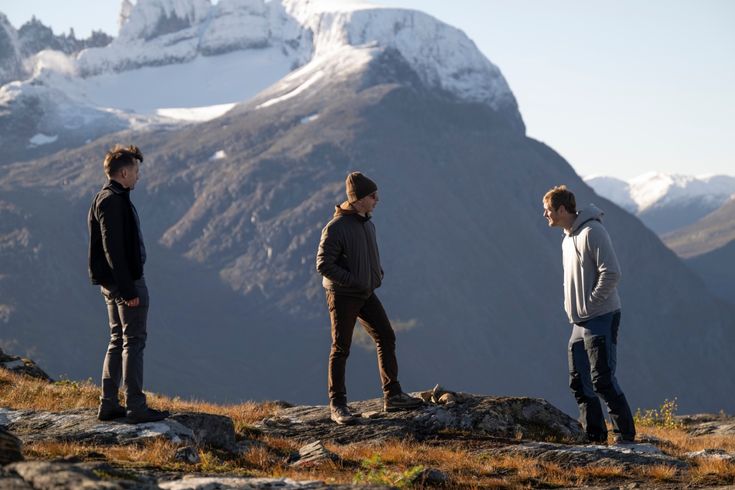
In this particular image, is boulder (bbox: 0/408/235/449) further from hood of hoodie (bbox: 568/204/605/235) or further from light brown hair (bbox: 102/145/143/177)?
hood of hoodie (bbox: 568/204/605/235)

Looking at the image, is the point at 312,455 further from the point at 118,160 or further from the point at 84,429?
the point at 118,160

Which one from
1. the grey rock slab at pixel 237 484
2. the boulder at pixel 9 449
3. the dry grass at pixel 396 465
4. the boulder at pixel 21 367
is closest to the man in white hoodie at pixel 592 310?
the dry grass at pixel 396 465

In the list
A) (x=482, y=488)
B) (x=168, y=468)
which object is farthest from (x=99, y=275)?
(x=482, y=488)

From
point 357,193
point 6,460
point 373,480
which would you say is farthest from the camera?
point 357,193

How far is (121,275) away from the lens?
1339 centimetres

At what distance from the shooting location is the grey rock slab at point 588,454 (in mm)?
13586

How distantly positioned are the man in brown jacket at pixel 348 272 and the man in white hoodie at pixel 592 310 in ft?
8.71

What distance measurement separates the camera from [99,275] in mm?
13711

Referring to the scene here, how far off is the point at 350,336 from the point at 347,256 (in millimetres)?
1221

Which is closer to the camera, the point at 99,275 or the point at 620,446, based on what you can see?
the point at 99,275

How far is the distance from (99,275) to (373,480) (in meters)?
5.09

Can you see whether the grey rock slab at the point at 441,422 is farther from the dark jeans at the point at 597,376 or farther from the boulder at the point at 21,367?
the boulder at the point at 21,367

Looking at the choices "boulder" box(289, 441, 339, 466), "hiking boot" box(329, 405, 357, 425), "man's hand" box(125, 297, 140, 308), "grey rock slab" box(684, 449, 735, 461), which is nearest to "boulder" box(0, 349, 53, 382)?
"hiking boot" box(329, 405, 357, 425)

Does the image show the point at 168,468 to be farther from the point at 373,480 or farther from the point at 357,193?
the point at 357,193
